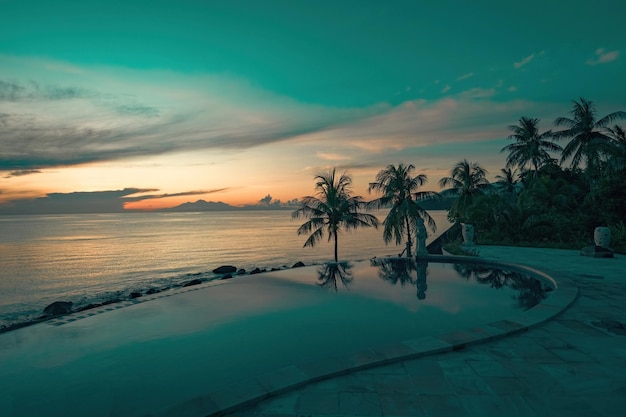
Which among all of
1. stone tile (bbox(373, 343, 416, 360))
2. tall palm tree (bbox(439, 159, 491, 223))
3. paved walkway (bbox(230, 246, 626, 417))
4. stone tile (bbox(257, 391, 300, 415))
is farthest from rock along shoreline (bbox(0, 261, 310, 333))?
tall palm tree (bbox(439, 159, 491, 223))

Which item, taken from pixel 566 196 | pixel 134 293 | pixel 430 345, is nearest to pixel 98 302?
pixel 134 293

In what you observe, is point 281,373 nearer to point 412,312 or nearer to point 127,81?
point 412,312

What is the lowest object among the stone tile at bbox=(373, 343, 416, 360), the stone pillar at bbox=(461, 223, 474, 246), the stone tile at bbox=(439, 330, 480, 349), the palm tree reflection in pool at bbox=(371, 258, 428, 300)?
the palm tree reflection in pool at bbox=(371, 258, 428, 300)

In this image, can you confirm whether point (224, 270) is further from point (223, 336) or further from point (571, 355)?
point (571, 355)

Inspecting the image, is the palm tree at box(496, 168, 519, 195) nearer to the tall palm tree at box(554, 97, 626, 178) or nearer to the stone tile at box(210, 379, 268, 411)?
the tall palm tree at box(554, 97, 626, 178)

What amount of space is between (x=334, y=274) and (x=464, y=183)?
2239 centimetres

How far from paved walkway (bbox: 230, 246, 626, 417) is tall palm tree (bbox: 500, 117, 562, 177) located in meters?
33.2

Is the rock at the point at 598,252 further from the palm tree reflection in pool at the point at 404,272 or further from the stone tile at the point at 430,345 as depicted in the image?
the stone tile at the point at 430,345

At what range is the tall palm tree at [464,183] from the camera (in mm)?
31594

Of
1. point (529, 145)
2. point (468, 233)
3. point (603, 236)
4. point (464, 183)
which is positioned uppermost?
point (529, 145)

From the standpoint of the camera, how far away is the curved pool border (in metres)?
3.87

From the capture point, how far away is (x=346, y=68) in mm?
17688

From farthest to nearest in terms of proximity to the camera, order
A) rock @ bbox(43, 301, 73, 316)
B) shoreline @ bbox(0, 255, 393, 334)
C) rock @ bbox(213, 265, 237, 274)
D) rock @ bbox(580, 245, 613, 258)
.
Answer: rock @ bbox(213, 265, 237, 274)
rock @ bbox(43, 301, 73, 316)
rock @ bbox(580, 245, 613, 258)
shoreline @ bbox(0, 255, 393, 334)

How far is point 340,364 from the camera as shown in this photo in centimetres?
477
